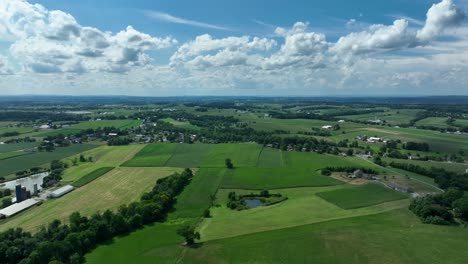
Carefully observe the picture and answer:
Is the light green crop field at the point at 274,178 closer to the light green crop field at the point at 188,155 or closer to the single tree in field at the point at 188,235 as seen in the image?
the light green crop field at the point at 188,155

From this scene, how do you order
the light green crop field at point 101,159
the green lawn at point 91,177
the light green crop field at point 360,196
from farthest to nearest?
1. the light green crop field at point 101,159
2. the green lawn at point 91,177
3. the light green crop field at point 360,196

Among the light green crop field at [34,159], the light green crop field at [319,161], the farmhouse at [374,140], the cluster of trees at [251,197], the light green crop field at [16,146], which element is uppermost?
the farmhouse at [374,140]

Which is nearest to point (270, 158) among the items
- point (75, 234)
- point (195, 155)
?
point (195, 155)

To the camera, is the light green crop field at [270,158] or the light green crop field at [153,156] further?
the light green crop field at [153,156]

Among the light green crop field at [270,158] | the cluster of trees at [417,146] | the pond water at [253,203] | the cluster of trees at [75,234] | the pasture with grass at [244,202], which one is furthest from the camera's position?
the cluster of trees at [417,146]

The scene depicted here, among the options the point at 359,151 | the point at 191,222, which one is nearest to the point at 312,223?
the point at 191,222

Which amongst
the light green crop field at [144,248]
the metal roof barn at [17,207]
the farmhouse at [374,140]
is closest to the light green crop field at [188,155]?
the metal roof barn at [17,207]
